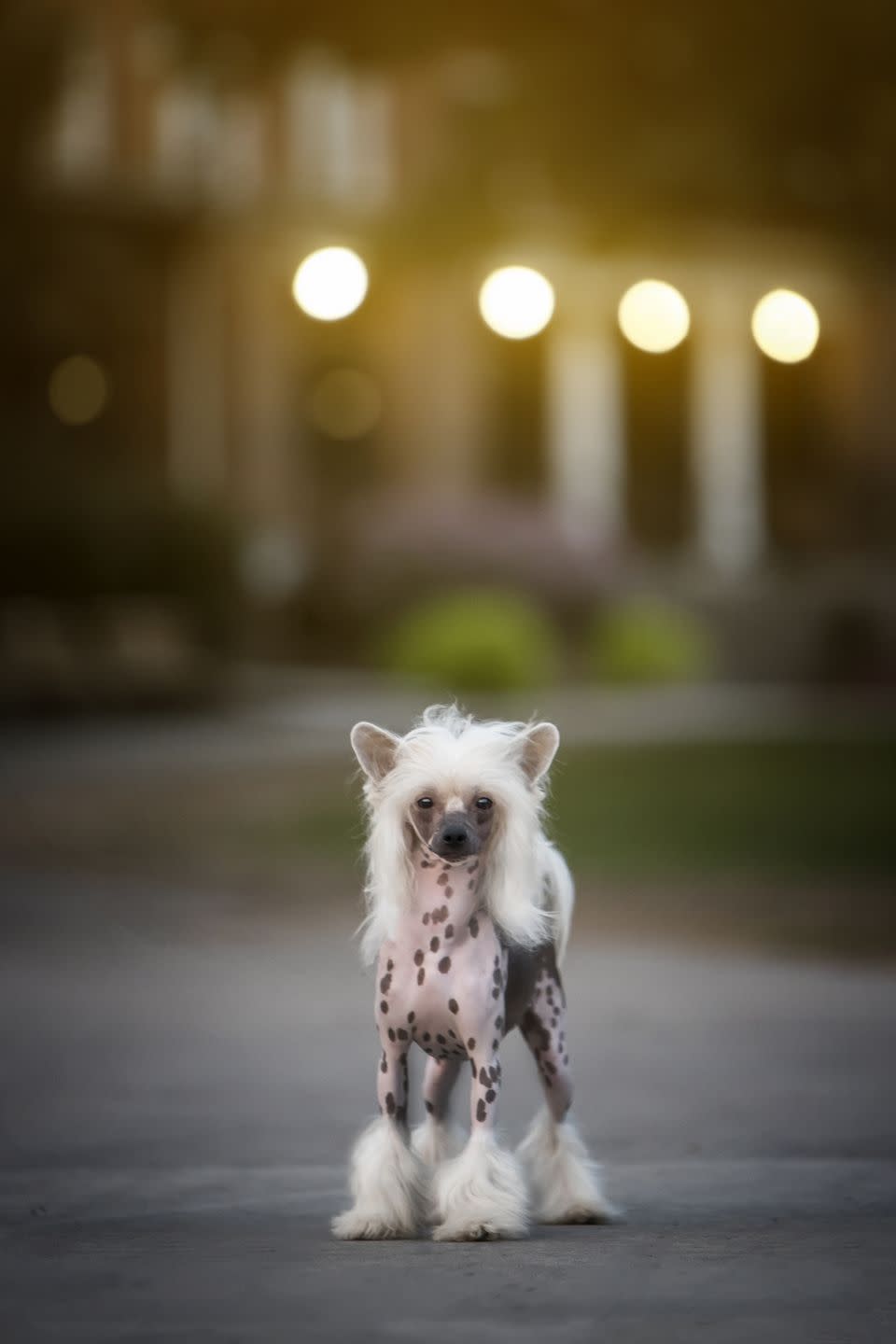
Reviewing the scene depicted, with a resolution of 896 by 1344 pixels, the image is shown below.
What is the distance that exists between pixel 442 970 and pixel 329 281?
11.0 m

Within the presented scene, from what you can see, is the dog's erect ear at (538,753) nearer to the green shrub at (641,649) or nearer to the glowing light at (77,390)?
the green shrub at (641,649)

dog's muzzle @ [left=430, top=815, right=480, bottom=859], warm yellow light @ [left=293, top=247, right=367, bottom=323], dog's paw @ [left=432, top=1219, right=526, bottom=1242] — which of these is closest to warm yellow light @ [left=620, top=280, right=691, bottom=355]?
warm yellow light @ [left=293, top=247, right=367, bottom=323]

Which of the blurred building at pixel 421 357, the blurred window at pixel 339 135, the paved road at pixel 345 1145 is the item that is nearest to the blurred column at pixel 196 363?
the blurred building at pixel 421 357

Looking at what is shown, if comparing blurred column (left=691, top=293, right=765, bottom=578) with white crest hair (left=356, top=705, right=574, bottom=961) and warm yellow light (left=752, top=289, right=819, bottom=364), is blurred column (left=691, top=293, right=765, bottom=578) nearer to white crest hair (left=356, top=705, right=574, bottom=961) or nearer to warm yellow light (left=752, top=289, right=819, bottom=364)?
warm yellow light (left=752, top=289, right=819, bottom=364)

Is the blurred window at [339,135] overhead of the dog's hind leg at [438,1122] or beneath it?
overhead

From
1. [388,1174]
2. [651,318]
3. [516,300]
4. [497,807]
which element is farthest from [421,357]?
[388,1174]

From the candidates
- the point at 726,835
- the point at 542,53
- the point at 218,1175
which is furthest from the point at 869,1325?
the point at 542,53

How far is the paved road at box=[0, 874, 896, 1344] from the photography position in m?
4.33

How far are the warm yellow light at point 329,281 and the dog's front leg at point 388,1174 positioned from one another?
10.9 m

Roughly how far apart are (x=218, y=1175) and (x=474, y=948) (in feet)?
4.47

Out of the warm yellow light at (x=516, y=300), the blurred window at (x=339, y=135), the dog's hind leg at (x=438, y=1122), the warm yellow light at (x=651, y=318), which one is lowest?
the dog's hind leg at (x=438, y=1122)

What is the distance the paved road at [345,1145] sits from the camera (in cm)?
433

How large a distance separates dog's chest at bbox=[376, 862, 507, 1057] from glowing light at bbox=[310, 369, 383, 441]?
27.8m

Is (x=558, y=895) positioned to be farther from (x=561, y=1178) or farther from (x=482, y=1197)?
(x=482, y=1197)
